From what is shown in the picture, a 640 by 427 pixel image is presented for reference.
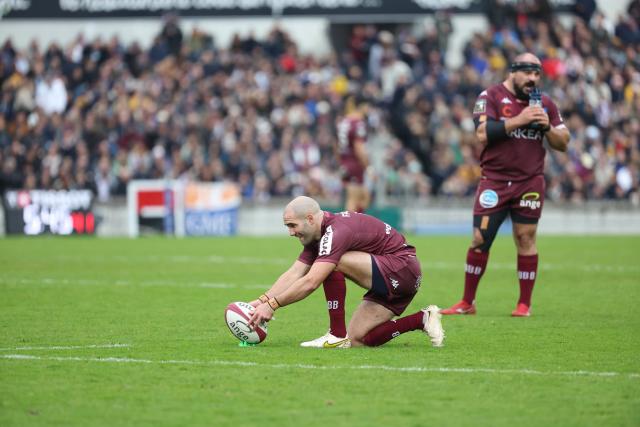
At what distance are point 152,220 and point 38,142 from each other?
4.91 metres

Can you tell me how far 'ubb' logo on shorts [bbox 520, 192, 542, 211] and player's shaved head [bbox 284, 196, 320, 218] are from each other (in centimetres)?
374

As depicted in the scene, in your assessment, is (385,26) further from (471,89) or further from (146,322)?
(146,322)

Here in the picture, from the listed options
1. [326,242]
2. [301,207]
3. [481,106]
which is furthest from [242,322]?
[481,106]

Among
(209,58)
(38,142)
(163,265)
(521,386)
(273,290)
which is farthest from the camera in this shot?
(209,58)

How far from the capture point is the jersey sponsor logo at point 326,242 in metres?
8.77

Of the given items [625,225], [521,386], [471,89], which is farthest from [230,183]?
[521,386]

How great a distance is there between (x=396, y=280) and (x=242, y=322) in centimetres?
125

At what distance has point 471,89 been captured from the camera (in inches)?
1243

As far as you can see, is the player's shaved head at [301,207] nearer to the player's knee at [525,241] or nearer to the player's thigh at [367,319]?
the player's thigh at [367,319]

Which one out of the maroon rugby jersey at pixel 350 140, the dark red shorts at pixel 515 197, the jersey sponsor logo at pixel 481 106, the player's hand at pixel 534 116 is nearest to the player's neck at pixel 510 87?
the jersey sponsor logo at pixel 481 106

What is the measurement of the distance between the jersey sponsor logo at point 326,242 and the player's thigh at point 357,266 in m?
0.21

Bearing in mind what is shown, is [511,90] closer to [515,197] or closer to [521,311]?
[515,197]

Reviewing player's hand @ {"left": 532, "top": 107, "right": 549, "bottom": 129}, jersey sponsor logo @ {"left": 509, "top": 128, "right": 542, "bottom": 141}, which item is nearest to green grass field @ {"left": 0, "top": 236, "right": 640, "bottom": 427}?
jersey sponsor logo @ {"left": 509, "top": 128, "right": 542, "bottom": 141}

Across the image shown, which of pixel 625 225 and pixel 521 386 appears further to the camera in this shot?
pixel 625 225
